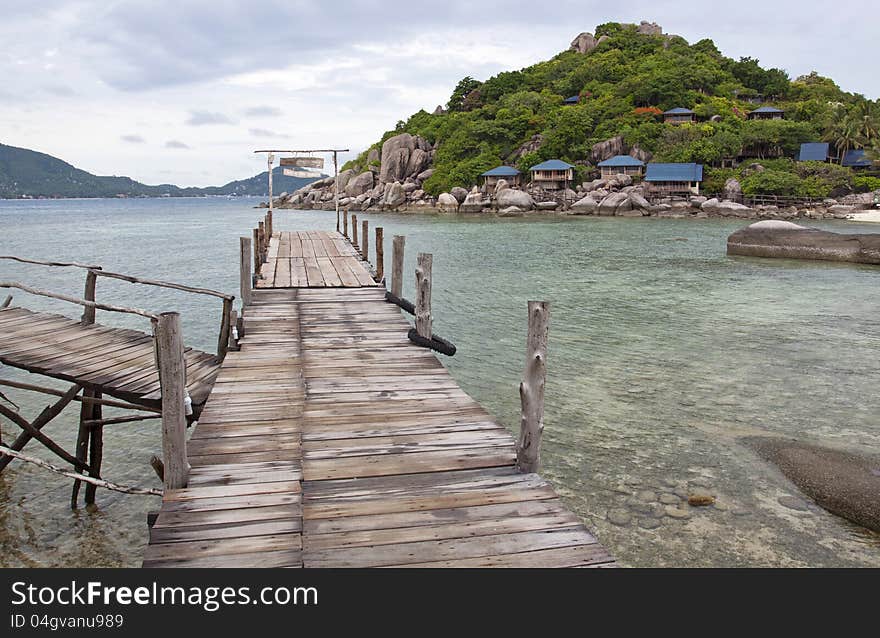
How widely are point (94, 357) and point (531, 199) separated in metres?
72.4

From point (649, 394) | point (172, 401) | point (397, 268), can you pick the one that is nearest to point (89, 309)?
point (397, 268)

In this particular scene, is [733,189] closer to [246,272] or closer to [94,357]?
[246,272]

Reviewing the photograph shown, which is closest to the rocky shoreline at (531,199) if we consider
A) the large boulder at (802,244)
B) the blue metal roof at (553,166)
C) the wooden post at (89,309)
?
the blue metal roof at (553,166)

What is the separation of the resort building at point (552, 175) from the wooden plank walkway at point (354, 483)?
76.9 meters

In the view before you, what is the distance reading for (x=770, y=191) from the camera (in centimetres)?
6950

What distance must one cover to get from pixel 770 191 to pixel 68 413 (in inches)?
2971

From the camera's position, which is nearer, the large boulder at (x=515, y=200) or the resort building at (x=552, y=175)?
the large boulder at (x=515, y=200)

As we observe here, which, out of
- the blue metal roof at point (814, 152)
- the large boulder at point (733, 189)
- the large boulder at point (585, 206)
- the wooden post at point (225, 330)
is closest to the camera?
the wooden post at point (225, 330)

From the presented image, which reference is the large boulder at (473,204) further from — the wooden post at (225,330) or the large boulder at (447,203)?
the wooden post at (225,330)

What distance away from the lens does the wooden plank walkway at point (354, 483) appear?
4.18 metres

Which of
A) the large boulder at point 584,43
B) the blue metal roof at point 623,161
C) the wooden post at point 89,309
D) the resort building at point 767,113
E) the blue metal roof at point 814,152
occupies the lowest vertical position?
the wooden post at point 89,309
